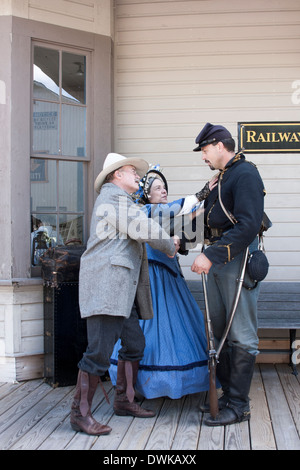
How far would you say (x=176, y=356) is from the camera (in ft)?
11.8

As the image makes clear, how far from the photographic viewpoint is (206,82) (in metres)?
5.02

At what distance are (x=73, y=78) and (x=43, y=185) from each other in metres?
0.98

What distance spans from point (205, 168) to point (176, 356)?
2.05 m

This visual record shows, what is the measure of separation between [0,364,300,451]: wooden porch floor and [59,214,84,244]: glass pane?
4.07 ft

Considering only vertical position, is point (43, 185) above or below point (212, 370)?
above

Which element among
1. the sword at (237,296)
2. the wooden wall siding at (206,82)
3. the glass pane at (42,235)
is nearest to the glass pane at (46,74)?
the wooden wall siding at (206,82)

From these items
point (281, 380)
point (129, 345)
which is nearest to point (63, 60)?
point (129, 345)

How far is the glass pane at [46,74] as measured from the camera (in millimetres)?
4578

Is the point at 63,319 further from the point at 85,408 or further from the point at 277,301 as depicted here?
the point at 277,301

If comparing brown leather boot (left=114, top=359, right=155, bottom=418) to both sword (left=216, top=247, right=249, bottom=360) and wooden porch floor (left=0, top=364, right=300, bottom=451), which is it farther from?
sword (left=216, top=247, right=249, bottom=360)

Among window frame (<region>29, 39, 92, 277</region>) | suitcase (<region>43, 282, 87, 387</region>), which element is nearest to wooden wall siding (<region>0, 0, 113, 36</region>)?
window frame (<region>29, 39, 92, 277</region>)

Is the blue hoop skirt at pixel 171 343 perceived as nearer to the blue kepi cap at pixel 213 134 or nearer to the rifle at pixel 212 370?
the rifle at pixel 212 370

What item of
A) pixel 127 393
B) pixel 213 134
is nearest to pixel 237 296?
pixel 127 393

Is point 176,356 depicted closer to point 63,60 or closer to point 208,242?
point 208,242
